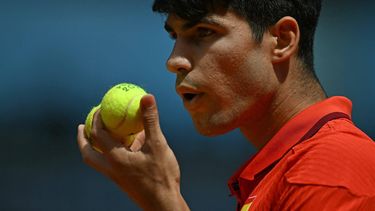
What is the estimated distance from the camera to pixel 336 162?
1294mm

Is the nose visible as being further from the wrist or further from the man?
the wrist

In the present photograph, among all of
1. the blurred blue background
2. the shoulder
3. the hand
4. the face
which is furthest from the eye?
the blurred blue background

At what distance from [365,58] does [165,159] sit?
90.6 inches

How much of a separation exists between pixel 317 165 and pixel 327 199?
0.08m

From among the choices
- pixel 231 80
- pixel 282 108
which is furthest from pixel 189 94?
pixel 282 108

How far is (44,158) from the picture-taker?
343 cm

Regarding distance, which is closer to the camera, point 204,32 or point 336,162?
point 336,162

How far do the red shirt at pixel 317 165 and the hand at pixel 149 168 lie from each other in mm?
189

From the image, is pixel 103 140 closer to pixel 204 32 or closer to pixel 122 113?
pixel 122 113

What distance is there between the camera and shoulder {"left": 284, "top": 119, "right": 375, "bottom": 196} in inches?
50.1

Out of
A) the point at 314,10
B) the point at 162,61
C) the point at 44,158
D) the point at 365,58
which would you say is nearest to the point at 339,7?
the point at 365,58

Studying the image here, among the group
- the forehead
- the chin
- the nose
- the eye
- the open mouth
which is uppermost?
the forehead

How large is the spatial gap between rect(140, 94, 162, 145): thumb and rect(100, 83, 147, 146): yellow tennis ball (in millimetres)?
113

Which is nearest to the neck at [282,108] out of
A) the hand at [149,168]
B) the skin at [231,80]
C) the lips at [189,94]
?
the skin at [231,80]
